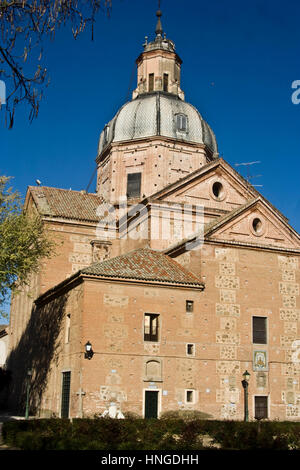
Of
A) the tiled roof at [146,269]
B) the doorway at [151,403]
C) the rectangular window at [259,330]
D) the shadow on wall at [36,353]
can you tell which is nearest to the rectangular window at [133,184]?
the tiled roof at [146,269]

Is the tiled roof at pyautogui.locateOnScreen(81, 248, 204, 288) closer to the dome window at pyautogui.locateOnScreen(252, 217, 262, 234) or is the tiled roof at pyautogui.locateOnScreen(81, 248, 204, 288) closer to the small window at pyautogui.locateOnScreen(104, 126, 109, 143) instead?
the dome window at pyautogui.locateOnScreen(252, 217, 262, 234)

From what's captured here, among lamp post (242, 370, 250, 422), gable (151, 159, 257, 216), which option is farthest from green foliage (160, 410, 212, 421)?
gable (151, 159, 257, 216)

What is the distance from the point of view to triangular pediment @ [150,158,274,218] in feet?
104

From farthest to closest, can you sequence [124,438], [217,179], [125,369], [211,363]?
[217,179] → [211,363] → [125,369] → [124,438]

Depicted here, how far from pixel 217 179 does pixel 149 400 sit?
49.4 feet

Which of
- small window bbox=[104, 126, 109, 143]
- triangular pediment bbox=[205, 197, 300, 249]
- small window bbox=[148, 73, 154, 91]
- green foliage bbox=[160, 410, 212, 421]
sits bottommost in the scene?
green foliage bbox=[160, 410, 212, 421]

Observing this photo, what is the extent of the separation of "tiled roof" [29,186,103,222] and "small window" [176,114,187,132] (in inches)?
279

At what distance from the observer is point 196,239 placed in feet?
89.0

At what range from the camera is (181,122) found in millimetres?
36531

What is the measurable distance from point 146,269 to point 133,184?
36.4 feet

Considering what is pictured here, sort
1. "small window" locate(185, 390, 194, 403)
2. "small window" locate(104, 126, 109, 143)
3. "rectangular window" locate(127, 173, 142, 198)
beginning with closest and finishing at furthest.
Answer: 1. "small window" locate(185, 390, 194, 403)
2. "rectangular window" locate(127, 173, 142, 198)
3. "small window" locate(104, 126, 109, 143)
